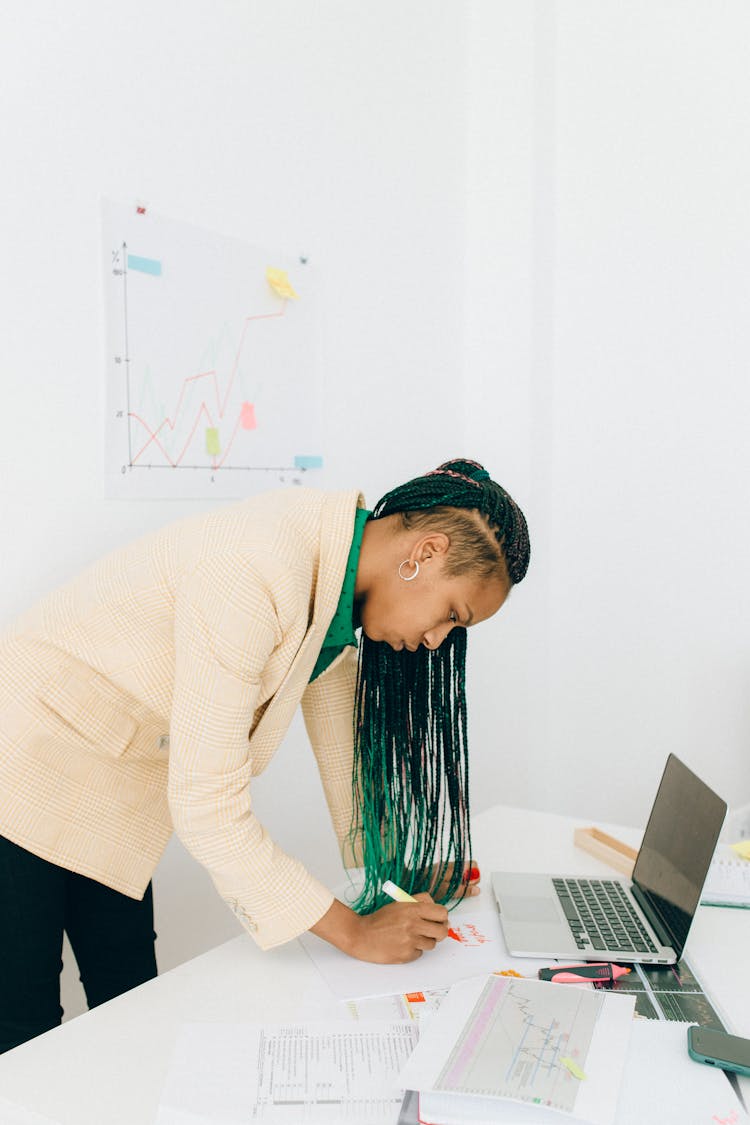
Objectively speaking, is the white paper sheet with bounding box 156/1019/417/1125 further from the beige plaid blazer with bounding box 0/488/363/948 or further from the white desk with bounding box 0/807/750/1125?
the beige plaid blazer with bounding box 0/488/363/948

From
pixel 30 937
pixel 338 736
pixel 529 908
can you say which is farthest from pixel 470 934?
pixel 30 937

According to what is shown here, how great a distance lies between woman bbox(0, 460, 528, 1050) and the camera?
1.13 meters

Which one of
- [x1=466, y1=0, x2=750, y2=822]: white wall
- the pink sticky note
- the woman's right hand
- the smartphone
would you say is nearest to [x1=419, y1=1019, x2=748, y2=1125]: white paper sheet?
the smartphone

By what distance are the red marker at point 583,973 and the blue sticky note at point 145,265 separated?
4.38 ft

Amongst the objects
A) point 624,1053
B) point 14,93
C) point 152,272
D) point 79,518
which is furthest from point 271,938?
point 14,93

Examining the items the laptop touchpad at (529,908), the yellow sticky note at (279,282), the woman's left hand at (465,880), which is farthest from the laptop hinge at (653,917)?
the yellow sticky note at (279,282)

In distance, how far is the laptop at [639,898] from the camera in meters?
1.25

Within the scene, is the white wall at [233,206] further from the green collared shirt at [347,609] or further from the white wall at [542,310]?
the green collared shirt at [347,609]

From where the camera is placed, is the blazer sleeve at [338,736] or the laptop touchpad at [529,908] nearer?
the laptop touchpad at [529,908]

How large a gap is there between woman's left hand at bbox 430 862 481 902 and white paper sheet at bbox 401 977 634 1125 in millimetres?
268

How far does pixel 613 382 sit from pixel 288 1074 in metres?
2.14

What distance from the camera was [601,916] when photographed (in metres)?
1.36

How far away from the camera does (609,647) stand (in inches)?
109

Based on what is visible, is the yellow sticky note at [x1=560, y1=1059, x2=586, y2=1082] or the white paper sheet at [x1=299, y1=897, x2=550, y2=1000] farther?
the white paper sheet at [x1=299, y1=897, x2=550, y2=1000]
